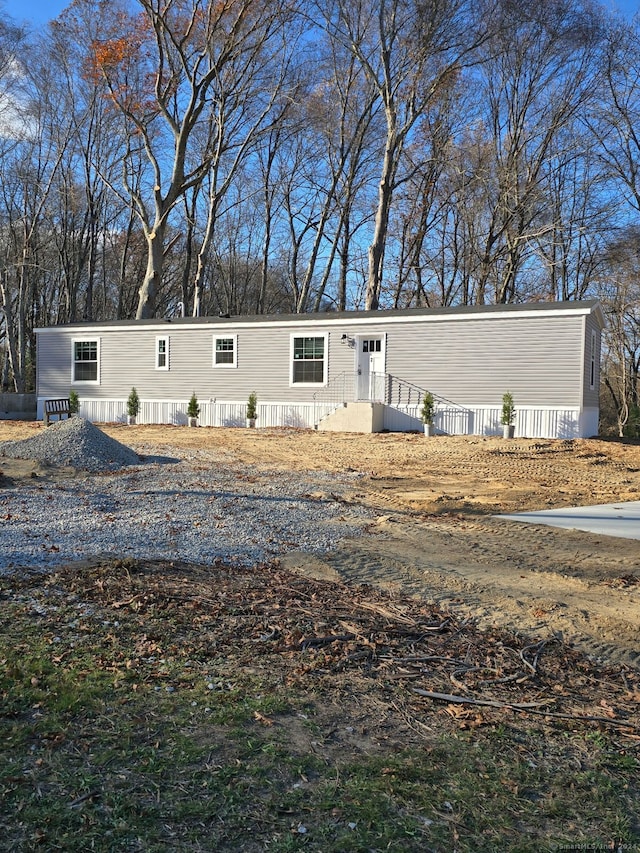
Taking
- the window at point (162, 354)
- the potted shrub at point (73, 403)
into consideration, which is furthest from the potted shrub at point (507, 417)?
the potted shrub at point (73, 403)

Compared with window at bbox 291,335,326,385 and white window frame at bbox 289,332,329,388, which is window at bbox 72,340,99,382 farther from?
window at bbox 291,335,326,385

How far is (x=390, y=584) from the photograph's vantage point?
5.02 meters

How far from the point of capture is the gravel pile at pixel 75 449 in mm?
10500

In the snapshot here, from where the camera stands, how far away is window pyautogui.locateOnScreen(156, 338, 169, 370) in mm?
21688

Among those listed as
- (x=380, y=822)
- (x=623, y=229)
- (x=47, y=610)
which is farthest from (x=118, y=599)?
(x=623, y=229)

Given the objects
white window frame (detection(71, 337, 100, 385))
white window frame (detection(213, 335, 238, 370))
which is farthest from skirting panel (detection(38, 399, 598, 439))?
white window frame (detection(213, 335, 238, 370))

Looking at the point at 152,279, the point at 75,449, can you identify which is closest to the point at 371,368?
the point at 75,449

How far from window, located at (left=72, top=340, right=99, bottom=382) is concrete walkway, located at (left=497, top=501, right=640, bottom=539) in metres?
18.0

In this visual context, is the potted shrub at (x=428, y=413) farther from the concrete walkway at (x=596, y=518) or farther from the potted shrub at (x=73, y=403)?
the potted shrub at (x=73, y=403)

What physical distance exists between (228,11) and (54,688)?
2607 cm

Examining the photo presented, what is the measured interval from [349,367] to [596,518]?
473 inches

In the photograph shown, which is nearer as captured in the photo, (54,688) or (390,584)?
(54,688)

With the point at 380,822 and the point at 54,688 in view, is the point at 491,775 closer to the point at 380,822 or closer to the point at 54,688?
the point at 380,822

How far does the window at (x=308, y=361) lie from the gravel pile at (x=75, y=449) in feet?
29.7
